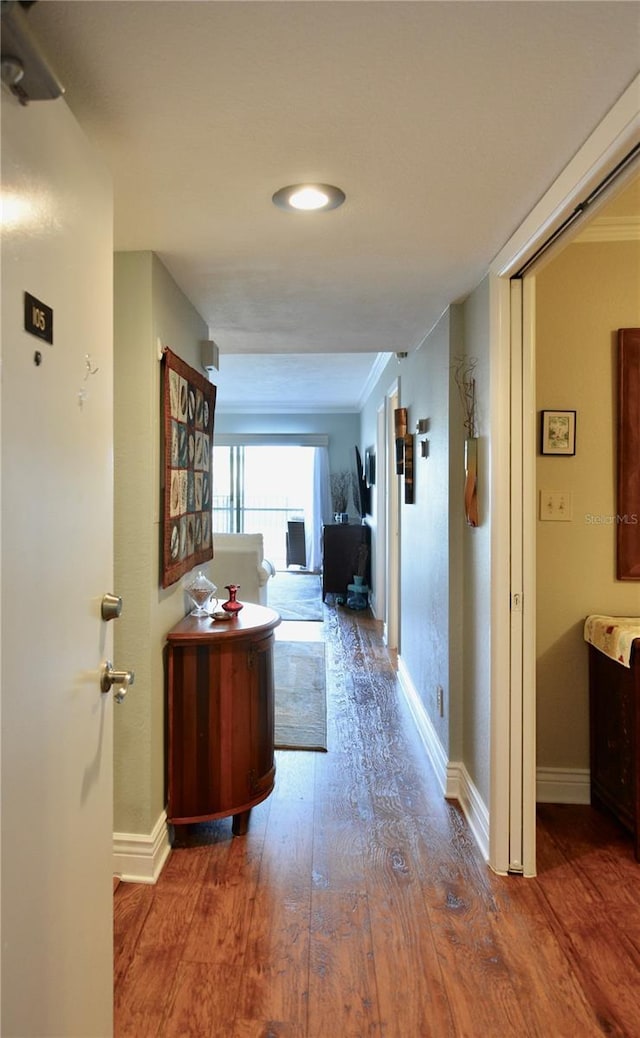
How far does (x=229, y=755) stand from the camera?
7.30 feet

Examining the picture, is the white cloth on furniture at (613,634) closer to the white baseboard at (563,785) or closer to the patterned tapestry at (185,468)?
the white baseboard at (563,785)

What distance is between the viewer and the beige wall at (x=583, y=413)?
2465mm

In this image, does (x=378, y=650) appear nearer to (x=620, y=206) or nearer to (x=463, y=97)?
(x=620, y=206)

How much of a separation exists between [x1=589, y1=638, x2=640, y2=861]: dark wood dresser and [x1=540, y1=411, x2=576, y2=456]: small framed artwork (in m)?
0.82

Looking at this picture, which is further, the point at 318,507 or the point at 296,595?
the point at 318,507

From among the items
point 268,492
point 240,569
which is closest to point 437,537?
point 240,569

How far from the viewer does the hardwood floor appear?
1486 millimetres

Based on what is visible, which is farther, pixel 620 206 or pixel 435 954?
pixel 620 206

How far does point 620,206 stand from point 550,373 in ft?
2.15

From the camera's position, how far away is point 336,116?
1254mm

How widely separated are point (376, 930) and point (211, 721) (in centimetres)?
86

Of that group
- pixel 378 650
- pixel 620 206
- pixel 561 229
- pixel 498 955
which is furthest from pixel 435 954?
pixel 378 650

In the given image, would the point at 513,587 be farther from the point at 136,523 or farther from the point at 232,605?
the point at 136,523

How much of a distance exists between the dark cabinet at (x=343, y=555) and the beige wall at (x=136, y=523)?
4.65 metres
